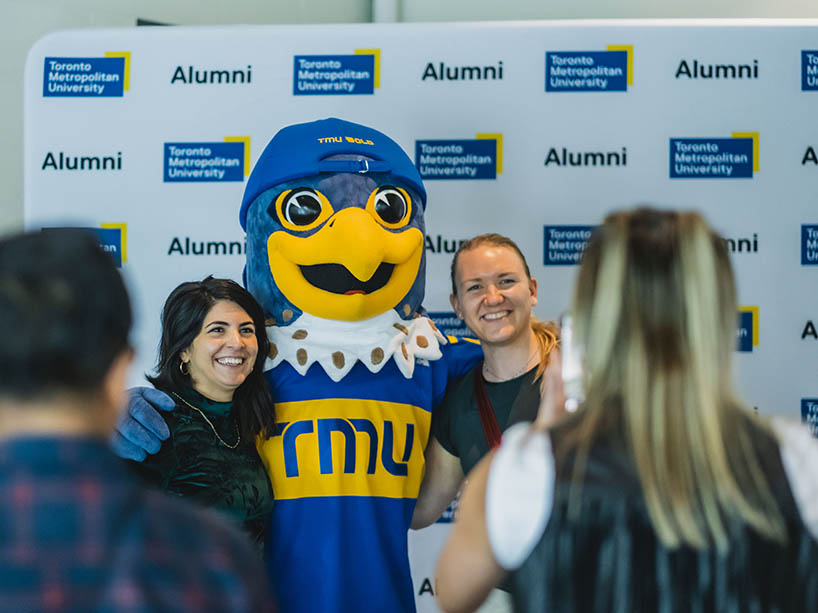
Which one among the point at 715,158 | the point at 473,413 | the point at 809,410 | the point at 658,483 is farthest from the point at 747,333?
the point at 658,483

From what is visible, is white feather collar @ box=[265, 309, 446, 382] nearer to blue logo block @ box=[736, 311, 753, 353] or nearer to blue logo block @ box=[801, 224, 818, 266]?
blue logo block @ box=[736, 311, 753, 353]

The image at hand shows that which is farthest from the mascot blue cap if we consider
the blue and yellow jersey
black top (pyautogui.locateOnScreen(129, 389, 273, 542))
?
black top (pyautogui.locateOnScreen(129, 389, 273, 542))

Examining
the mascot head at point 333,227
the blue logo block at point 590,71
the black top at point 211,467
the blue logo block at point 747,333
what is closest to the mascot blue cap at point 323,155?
the mascot head at point 333,227

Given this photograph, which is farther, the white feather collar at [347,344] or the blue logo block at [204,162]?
the blue logo block at [204,162]

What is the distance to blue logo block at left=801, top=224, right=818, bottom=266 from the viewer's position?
11.6 feet

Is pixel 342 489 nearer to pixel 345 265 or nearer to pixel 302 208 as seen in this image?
pixel 345 265

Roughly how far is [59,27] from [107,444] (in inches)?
158

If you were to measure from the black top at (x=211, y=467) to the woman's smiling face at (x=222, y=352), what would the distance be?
0.16ft

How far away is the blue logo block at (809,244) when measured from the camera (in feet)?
11.6

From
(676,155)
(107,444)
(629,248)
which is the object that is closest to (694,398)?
(629,248)

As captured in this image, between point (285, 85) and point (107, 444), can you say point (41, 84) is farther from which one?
point (107, 444)

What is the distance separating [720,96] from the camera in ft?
11.7

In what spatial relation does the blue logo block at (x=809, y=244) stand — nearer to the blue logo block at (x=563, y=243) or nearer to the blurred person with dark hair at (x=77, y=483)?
the blue logo block at (x=563, y=243)

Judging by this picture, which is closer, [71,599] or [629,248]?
[71,599]
